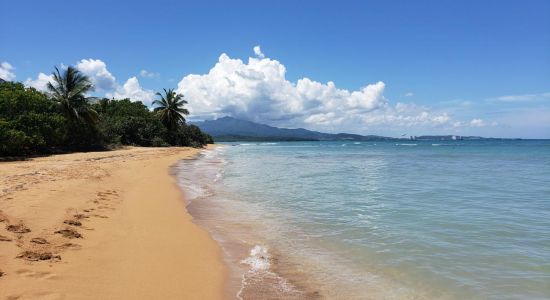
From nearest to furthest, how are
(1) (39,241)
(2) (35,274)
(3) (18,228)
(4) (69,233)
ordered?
(2) (35,274) < (1) (39,241) < (3) (18,228) < (4) (69,233)

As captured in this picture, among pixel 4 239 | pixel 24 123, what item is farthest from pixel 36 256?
pixel 24 123

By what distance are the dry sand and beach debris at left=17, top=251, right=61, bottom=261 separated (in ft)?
0.04

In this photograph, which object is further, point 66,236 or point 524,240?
point 524,240

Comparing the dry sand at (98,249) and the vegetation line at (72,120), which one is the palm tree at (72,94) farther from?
the dry sand at (98,249)

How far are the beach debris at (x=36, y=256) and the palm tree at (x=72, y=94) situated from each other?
109 ft

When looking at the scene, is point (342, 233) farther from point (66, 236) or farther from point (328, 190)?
point (328, 190)

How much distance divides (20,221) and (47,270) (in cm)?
252

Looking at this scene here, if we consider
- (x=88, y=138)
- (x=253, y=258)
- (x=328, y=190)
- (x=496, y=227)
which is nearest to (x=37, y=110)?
(x=88, y=138)

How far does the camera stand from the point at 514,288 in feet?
18.1

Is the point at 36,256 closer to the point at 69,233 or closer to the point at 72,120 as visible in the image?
the point at 69,233

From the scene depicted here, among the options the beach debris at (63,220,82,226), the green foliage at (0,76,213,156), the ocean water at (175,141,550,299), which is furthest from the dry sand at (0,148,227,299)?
the green foliage at (0,76,213,156)

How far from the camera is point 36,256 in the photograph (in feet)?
17.2

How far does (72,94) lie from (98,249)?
33555 millimetres

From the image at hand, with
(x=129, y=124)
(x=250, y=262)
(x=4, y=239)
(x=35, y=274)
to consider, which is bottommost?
(x=250, y=262)
